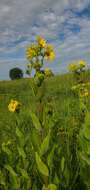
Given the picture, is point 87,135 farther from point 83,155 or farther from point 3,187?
point 3,187

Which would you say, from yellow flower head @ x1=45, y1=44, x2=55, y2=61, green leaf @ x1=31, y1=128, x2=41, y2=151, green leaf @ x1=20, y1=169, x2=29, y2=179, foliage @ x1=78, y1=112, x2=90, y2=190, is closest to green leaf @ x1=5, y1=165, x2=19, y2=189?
green leaf @ x1=20, y1=169, x2=29, y2=179

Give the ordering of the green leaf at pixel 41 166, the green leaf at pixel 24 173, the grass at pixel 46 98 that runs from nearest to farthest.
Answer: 1. the green leaf at pixel 41 166
2. the green leaf at pixel 24 173
3. the grass at pixel 46 98

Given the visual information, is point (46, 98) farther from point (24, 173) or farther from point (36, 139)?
point (36, 139)

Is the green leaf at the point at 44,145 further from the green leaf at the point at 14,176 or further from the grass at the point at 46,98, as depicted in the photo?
the green leaf at the point at 14,176

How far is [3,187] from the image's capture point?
3.56 m

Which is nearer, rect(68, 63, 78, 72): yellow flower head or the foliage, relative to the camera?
the foliage

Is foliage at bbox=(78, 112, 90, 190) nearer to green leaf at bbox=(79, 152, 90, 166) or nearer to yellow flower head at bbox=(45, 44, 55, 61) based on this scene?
green leaf at bbox=(79, 152, 90, 166)

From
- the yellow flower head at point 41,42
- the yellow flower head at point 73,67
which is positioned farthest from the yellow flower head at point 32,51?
the yellow flower head at point 73,67

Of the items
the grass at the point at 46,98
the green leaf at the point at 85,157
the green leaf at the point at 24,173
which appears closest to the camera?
the green leaf at the point at 85,157

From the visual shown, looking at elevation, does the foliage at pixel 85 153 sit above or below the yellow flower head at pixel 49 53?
below

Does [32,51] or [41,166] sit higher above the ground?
[32,51]

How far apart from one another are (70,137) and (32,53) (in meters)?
1.32

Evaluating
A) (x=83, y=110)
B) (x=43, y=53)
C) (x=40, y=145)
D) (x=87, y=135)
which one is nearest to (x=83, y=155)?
(x=87, y=135)

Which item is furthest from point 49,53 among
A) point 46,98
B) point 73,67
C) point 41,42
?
point 46,98
